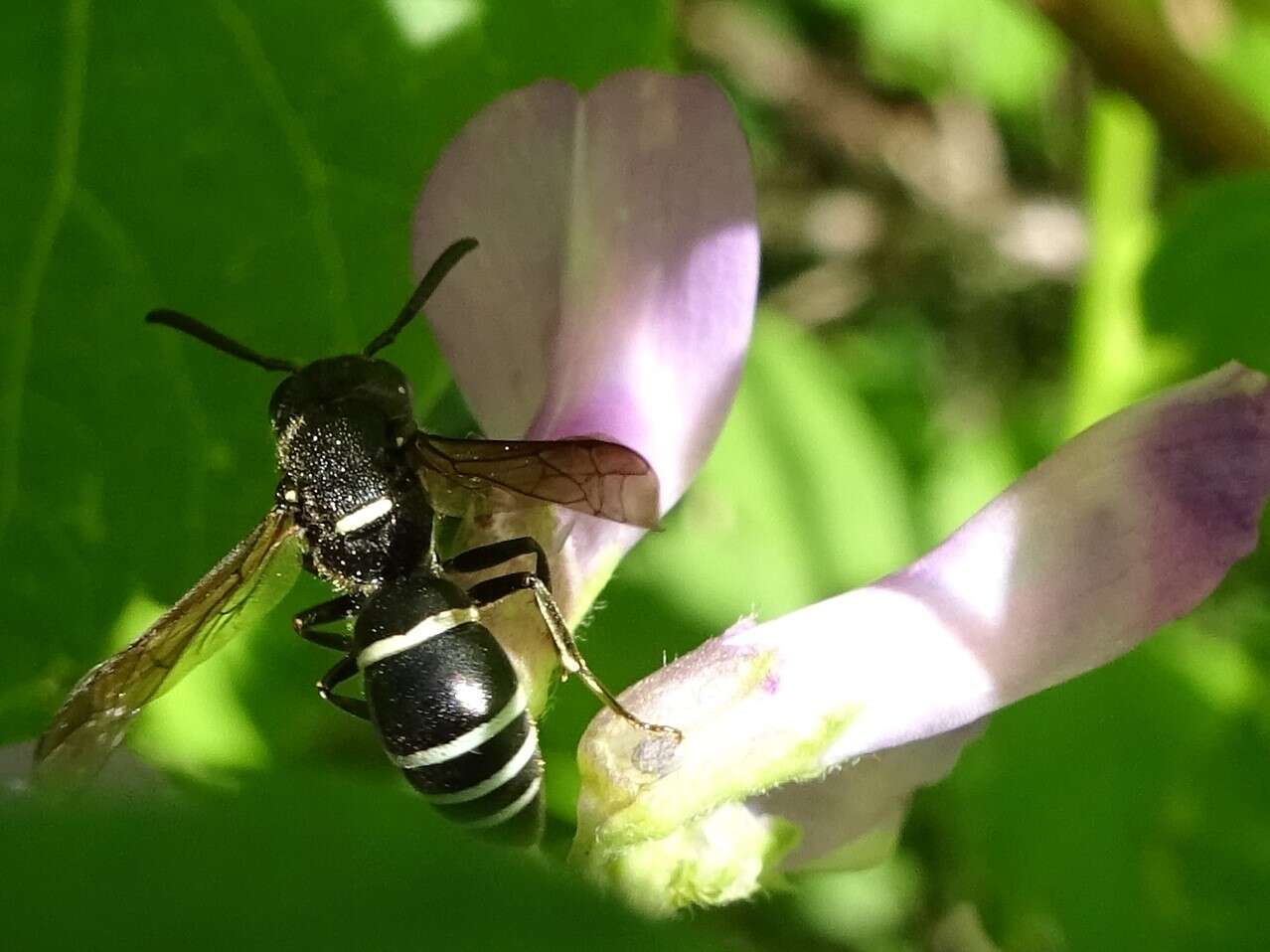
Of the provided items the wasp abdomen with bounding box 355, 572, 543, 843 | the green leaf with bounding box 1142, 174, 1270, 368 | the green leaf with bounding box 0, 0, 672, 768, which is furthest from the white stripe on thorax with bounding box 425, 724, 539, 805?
the green leaf with bounding box 1142, 174, 1270, 368

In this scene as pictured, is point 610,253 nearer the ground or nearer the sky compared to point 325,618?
nearer the sky

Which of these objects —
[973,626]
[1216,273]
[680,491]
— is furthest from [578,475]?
[1216,273]

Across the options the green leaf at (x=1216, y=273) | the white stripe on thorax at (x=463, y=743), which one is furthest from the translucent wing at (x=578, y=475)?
the green leaf at (x=1216, y=273)

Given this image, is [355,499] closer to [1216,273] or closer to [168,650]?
[168,650]

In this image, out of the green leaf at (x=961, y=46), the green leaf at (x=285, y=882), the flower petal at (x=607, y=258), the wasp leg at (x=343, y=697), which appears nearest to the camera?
the green leaf at (x=285, y=882)

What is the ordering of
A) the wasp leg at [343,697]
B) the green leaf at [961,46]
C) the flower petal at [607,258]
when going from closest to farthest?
the flower petal at [607,258], the wasp leg at [343,697], the green leaf at [961,46]

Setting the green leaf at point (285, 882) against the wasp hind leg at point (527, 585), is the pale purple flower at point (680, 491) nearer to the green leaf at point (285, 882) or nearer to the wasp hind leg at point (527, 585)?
the wasp hind leg at point (527, 585)
